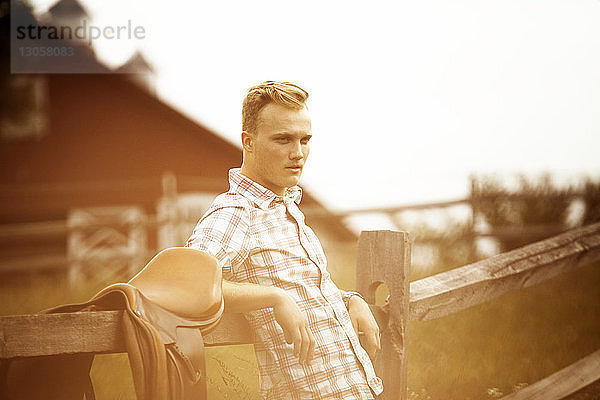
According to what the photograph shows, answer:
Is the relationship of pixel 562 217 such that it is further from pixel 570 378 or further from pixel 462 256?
pixel 570 378

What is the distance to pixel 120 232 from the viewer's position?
7.34 m

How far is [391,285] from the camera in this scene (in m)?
1.74

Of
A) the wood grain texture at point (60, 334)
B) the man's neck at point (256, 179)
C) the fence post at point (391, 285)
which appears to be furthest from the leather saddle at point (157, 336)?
the fence post at point (391, 285)

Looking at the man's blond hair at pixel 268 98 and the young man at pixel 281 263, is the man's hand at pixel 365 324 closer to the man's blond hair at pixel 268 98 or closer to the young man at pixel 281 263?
the young man at pixel 281 263

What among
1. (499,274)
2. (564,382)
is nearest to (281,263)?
(499,274)

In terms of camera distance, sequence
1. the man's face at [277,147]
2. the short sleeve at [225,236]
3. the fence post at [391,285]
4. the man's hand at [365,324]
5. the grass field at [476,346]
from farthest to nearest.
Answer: the grass field at [476,346] < the fence post at [391,285] < the man's hand at [365,324] < the man's face at [277,147] < the short sleeve at [225,236]

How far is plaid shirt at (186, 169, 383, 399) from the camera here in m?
1.30

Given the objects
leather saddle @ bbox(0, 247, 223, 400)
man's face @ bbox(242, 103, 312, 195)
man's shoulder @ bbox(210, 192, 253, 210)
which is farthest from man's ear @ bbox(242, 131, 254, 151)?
leather saddle @ bbox(0, 247, 223, 400)

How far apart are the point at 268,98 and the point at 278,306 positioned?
16.1 inches

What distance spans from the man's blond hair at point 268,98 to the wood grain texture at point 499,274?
2.35 ft

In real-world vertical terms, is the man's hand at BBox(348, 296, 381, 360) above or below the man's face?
below

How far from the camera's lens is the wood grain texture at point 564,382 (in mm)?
2309

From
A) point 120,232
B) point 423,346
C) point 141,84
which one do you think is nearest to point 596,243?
point 423,346

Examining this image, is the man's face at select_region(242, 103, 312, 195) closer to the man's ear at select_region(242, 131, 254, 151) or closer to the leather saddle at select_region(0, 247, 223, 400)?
the man's ear at select_region(242, 131, 254, 151)
